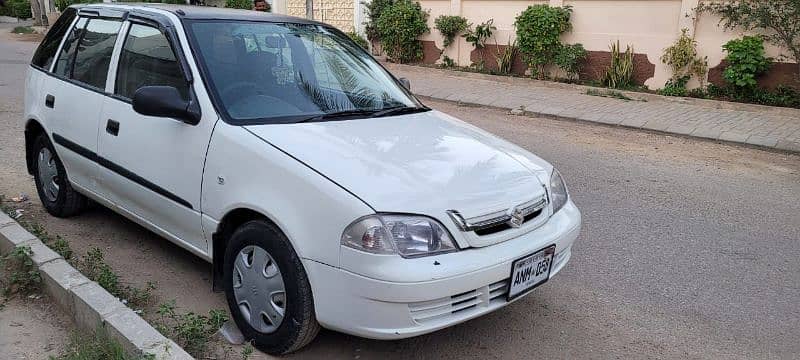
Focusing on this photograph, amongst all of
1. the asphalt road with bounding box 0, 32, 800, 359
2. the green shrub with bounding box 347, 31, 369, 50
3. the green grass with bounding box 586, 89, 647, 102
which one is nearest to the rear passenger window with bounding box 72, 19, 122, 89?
the asphalt road with bounding box 0, 32, 800, 359

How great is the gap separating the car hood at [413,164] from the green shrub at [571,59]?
9068mm

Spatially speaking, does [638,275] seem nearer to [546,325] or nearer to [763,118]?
[546,325]

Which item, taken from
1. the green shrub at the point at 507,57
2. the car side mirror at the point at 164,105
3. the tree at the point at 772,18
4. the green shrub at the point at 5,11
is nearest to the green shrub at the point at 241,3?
the green shrub at the point at 507,57

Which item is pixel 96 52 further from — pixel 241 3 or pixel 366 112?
pixel 241 3

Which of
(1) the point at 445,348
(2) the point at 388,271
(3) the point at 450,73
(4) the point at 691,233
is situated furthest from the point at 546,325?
(3) the point at 450,73

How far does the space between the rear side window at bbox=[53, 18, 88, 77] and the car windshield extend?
142cm

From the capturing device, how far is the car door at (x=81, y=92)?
432cm

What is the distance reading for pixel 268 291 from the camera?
315 centimetres

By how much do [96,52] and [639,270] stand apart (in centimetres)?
Answer: 405

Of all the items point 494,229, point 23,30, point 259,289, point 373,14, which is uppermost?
point 373,14

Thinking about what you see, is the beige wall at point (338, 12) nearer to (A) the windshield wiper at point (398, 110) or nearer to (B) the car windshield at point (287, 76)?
(B) the car windshield at point (287, 76)

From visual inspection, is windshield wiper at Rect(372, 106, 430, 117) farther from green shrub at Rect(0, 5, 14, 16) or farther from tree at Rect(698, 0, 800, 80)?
green shrub at Rect(0, 5, 14, 16)

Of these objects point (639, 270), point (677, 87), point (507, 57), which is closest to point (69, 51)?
point (639, 270)

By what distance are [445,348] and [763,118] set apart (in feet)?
26.8
